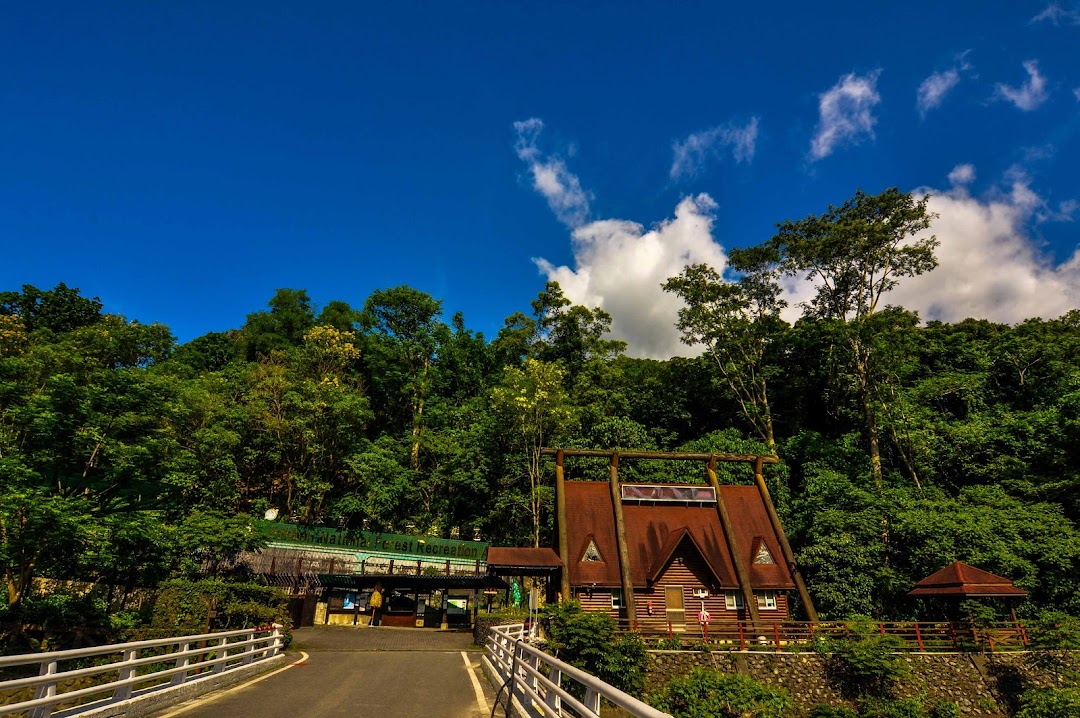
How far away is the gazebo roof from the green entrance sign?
85.0 ft

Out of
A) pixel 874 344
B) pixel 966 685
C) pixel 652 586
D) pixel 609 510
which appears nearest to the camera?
pixel 966 685

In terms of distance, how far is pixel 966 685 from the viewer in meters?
20.6

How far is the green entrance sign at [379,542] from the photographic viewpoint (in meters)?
34.1

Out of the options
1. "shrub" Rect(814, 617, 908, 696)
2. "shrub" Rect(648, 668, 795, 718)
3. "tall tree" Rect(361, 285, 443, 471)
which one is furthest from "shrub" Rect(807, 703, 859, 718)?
"tall tree" Rect(361, 285, 443, 471)

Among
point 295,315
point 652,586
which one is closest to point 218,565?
point 652,586

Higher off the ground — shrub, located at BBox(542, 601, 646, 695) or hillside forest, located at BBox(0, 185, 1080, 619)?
hillside forest, located at BBox(0, 185, 1080, 619)

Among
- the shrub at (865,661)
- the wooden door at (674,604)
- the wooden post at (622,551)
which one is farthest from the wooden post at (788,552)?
the wooden post at (622,551)

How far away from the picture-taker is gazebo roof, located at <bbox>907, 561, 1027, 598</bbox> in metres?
21.2

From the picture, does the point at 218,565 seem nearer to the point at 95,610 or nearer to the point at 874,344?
the point at 95,610

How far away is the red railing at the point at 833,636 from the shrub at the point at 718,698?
2.19 metres

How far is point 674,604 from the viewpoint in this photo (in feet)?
86.3

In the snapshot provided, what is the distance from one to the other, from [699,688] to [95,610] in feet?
77.9

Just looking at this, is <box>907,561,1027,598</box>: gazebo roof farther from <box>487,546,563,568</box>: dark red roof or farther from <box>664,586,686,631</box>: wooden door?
<box>487,546,563,568</box>: dark red roof

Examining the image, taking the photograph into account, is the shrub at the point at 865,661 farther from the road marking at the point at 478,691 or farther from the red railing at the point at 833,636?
the road marking at the point at 478,691
